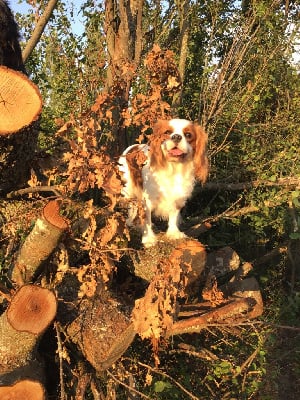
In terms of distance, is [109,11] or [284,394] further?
[284,394]

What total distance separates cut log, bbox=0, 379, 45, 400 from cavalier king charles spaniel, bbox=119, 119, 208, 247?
1640mm

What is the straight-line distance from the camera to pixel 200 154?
4531 mm

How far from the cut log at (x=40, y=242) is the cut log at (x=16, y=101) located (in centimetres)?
64

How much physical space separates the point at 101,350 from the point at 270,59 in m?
5.19

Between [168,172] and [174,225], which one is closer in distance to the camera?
[168,172]

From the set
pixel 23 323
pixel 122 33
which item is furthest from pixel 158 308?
pixel 122 33

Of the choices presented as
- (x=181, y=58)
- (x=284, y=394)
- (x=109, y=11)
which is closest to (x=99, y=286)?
(x=109, y=11)

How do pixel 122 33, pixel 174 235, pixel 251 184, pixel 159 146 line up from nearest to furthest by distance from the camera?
pixel 159 146
pixel 174 235
pixel 122 33
pixel 251 184

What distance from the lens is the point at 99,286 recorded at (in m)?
3.60

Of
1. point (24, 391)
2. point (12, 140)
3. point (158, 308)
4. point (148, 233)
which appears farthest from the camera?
point (148, 233)

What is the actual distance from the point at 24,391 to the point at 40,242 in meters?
1.01

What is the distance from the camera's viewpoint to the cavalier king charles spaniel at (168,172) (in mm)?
4328

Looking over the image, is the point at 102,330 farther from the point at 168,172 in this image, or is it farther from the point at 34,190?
the point at 168,172

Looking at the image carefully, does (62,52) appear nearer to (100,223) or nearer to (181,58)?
(181,58)
